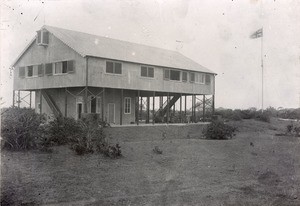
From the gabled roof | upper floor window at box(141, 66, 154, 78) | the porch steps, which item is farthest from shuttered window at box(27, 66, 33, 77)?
upper floor window at box(141, 66, 154, 78)

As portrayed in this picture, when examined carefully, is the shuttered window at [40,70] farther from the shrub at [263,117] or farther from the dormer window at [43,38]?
the shrub at [263,117]

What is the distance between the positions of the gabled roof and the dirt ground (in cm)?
1174

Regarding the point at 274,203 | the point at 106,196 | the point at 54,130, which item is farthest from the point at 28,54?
the point at 274,203

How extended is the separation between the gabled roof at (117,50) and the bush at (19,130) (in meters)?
11.5

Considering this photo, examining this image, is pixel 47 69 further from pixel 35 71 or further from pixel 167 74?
pixel 167 74

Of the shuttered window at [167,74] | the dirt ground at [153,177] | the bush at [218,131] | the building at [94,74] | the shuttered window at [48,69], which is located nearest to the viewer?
the dirt ground at [153,177]

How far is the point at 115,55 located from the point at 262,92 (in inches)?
1051

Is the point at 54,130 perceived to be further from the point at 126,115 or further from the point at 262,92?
the point at 262,92

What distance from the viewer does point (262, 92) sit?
1864 inches

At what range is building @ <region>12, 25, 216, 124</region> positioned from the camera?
2622 cm

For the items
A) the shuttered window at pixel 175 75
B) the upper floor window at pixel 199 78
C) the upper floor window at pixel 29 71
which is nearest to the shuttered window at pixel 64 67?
the upper floor window at pixel 29 71

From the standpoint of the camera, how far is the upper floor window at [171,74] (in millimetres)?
32312

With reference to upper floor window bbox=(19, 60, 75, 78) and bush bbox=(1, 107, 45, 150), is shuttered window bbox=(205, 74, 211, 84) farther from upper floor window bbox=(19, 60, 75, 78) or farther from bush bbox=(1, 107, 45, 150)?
bush bbox=(1, 107, 45, 150)

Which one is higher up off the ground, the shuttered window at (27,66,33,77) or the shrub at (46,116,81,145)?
the shuttered window at (27,66,33,77)
